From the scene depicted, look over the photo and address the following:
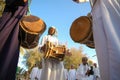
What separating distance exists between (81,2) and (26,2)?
896 millimetres

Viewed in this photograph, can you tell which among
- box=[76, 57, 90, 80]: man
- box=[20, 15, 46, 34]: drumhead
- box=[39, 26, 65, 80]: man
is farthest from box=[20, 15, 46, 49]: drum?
box=[76, 57, 90, 80]: man

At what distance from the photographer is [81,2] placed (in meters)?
3.41

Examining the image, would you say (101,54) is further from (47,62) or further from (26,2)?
(47,62)

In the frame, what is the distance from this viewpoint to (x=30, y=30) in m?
3.83

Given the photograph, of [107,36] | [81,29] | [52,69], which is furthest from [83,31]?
[52,69]

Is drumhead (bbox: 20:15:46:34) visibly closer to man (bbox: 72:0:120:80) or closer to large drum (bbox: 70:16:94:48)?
large drum (bbox: 70:16:94:48)

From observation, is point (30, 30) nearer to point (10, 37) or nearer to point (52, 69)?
point (10, 37)

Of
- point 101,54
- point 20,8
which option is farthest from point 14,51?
point 101,54

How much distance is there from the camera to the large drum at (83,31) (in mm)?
3370

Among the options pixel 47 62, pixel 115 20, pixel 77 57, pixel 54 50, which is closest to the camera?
pixel 115 20

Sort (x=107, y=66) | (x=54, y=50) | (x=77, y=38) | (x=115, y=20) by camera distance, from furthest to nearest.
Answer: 1. (x=54, y=50)
2. (x=77, y=38)
3. (x=115, y=20)
4. (x=107, y=66)

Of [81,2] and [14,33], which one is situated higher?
[81,2]

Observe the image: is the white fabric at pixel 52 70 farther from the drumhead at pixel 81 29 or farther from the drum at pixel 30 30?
the drumhead at pixel 81 29

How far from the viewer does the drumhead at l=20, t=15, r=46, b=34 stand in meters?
3.79
